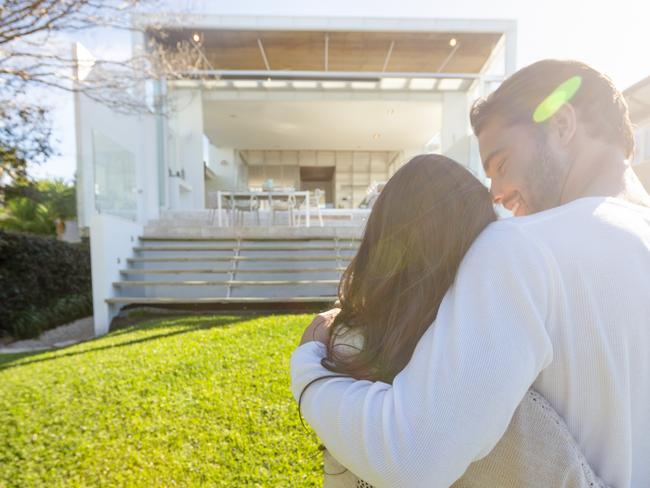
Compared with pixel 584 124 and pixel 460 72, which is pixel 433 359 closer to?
pixel 584 124

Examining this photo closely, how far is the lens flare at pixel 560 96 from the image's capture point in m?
0.85

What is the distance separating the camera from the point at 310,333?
89 cm

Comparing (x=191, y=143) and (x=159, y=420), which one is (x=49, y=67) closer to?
(x=159, y=420)

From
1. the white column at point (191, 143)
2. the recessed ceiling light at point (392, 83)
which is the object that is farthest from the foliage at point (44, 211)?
the recessed ceiling light at point (392, 83)

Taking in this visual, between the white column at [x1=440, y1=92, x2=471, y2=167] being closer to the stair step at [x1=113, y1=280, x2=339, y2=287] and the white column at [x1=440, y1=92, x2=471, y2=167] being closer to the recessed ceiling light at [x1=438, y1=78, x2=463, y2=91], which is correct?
the recessed ceiling light at [x1=438, y1=78, x2=463, y2=91]

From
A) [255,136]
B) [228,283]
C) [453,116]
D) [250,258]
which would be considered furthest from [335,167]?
[228,283]

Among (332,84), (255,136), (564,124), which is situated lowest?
(564,124)

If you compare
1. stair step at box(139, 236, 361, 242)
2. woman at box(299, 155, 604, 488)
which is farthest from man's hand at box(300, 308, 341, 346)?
stair step at box(139, 236, 361, 242)

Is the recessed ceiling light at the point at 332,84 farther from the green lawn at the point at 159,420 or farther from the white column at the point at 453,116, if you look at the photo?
the green lawn at the point at 159,420

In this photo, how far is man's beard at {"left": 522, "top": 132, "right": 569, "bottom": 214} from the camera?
877mm

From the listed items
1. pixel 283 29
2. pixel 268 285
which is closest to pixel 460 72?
pixel 283 29

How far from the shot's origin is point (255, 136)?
1497 cm

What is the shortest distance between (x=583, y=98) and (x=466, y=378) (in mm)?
700

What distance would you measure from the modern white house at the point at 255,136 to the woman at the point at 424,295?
4.46 feet
